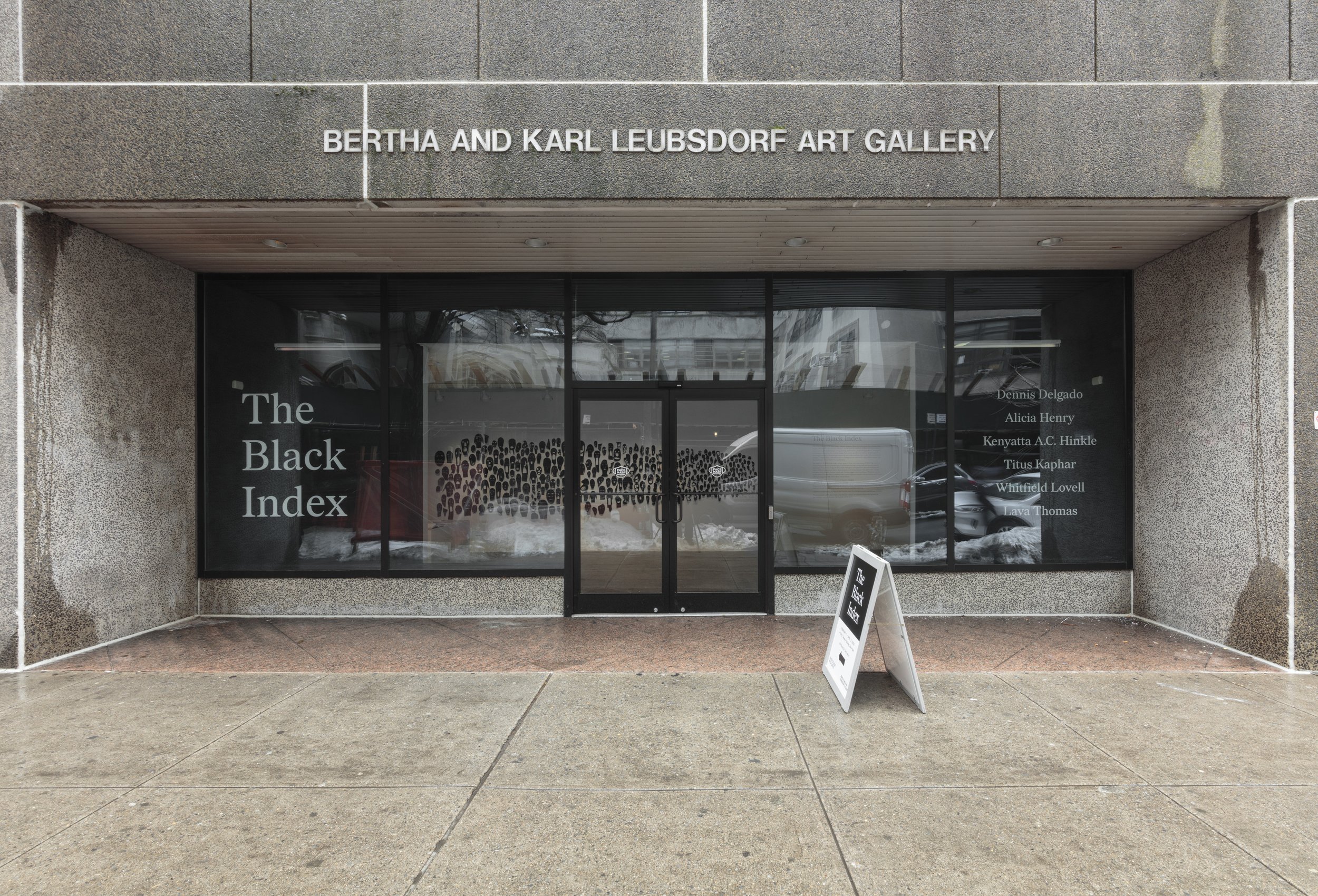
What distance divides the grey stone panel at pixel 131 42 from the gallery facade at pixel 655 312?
0.03 metres

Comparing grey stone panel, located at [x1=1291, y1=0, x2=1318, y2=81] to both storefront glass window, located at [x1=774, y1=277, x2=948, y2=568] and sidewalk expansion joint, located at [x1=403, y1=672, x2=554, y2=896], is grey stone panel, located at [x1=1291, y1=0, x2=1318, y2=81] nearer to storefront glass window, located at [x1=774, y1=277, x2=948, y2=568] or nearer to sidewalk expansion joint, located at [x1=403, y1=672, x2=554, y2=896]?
storefront glass window, located at [x1=774, y1=277, x2=948, y2=568]

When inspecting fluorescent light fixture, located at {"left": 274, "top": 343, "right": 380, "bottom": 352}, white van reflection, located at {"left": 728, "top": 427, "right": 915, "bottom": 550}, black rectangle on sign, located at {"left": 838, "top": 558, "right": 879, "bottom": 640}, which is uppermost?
fluorescent light fixture, located at {"left": 274, "top": 343, "right": 380, "bottom": 352}

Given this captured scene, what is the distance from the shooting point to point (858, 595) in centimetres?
501

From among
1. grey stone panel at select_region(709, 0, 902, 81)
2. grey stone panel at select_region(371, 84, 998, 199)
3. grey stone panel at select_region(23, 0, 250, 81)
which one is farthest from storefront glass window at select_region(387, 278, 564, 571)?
grey stone panel at select_region(709, 0, 902, 81)

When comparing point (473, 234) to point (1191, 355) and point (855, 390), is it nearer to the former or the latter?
point (855, 390)

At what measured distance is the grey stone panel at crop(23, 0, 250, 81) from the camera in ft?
18.3

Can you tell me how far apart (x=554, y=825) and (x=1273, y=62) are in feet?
26.1

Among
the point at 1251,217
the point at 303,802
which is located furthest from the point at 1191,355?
the point at 303,802

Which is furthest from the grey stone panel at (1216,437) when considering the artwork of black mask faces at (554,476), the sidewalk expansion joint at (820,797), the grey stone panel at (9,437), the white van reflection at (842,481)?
the grey stone panel at (9,437)

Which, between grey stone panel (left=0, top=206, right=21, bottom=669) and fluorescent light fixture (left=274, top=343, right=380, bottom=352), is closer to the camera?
grey stone panel (left=0, top=206, right=21, bottom=669)

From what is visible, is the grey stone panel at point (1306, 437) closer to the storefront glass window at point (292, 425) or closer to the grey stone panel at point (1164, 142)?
the grey stone panel at point (1164, 142)

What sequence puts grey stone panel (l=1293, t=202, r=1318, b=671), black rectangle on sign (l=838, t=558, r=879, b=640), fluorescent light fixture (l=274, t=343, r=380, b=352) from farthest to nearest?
fluorescent light fixture (l=274, t=343, r=380, b=352)
grey stone panel (l=1293, t=202, r=1318, b=671)
black rectangle on sign (l=838, t=558, r=879, b=640)

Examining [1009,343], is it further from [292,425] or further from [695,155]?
[292,425]

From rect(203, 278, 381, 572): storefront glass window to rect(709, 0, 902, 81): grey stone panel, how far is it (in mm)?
4510
